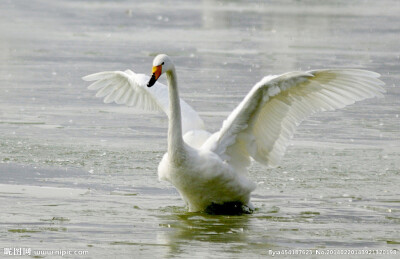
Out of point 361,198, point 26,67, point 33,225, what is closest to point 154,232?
point 33,225

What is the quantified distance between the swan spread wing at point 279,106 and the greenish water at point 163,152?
538mm

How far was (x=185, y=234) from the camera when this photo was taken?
8.00 metres

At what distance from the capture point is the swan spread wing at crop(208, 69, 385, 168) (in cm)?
880

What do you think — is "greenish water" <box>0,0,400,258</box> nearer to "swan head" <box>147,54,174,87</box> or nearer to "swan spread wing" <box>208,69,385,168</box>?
"swan spread wing" <box>208,69,385,168</box>

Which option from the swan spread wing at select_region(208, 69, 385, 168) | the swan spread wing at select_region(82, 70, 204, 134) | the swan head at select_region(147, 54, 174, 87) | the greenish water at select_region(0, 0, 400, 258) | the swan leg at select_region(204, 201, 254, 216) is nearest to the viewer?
the greenish water at select_region(0, 0, 400, 258)

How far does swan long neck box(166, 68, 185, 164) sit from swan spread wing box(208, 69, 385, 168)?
439 millimetres

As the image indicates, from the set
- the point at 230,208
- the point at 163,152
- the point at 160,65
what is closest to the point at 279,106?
the point at 230,208

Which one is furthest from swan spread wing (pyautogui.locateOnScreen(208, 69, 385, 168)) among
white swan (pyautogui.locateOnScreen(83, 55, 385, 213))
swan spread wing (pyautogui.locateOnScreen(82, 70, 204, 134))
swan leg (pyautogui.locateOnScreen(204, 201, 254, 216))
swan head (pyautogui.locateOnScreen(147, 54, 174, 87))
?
swan spread wing (pyautogui.locateOnScreen(82, 70, 204, 134))

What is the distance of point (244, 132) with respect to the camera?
30.0 feet

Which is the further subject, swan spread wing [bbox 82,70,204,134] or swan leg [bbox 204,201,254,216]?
swan spread wing [bbox 82,70,204,134]

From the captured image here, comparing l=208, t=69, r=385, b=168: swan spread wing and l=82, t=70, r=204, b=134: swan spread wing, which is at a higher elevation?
l=82, t=70, r=204, b=134: swan spread wing

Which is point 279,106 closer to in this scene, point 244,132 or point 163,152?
point 244,132

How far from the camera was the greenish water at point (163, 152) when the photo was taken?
7801 mm

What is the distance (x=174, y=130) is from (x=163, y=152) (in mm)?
2492
